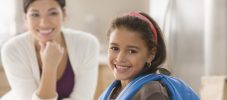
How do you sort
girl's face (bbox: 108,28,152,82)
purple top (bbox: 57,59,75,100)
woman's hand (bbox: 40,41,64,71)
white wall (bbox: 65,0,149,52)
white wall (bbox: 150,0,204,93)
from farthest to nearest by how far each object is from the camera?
white wall (bbox: 65,0,149,52) < white wall (bbox: 150,0,204,93) < purple top (bbox: 57,59,75,100) < woman's hand (bbox: 40,41,64,71) < girl's face (bbox: 108,28,152,82)

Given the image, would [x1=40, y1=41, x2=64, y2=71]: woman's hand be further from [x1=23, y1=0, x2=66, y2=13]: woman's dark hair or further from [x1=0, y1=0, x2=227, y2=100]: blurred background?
[x1=0, y1=0, x2=227, y2=100]: blurred background

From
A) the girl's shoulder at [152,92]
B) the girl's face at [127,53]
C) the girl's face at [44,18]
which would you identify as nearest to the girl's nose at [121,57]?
the girl's face at [127,53]

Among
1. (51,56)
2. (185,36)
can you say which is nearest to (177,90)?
(51,56)

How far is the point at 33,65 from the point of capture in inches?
77.7

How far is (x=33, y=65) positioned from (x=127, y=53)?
0.85 meters

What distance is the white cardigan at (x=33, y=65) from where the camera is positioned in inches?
76.9

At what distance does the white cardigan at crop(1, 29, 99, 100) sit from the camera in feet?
6.41

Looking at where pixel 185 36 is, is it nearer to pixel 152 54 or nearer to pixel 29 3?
pixel 29 3

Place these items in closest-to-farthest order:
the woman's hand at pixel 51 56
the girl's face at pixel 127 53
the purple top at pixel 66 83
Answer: the girl's face at pixel 127 53 → the woman's hand at pixel 51 56 → the purple top at pixel 66 83

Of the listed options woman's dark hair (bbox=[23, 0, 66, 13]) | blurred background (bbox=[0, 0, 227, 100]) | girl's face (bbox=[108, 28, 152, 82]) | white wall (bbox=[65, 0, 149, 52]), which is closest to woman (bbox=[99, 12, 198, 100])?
girl's face (bbox=[108, 28, 152, 82])

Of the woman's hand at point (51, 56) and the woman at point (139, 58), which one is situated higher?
the woman at point (139, 58)

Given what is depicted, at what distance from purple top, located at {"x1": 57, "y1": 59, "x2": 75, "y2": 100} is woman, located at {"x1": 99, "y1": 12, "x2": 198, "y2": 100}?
0.73 m

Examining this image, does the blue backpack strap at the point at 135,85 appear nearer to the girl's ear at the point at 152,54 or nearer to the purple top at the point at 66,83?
the girl's ear at the point at 152,54

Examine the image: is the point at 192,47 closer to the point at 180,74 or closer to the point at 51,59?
the point at 180,74
